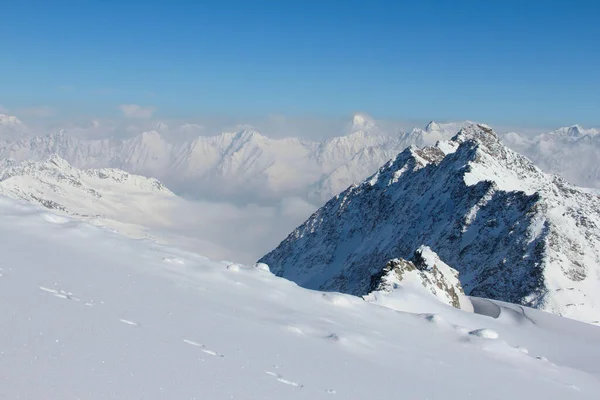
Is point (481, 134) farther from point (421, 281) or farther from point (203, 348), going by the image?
point (203, 348)

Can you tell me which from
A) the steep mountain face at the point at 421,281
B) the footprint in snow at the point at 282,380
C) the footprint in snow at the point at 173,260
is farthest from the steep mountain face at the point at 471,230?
the footprint in snow at the point at 282,380

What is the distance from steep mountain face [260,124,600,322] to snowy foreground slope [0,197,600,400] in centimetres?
2750

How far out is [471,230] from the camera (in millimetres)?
91875

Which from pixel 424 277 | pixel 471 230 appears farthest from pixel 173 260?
pixel 471 230

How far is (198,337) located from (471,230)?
8768 cm

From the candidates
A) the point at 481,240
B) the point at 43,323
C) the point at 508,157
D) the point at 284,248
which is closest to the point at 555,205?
the point at 481,240

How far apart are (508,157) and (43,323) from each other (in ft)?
414

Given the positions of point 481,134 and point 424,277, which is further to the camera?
point 481,134

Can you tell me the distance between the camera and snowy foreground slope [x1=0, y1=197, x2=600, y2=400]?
8758 millimetres

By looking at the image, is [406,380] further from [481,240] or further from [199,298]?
[481,240]

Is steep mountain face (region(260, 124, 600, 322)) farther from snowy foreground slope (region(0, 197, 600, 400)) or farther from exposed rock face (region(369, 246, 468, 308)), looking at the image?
snowy foreground slope (region(0, 197, 600, 400))

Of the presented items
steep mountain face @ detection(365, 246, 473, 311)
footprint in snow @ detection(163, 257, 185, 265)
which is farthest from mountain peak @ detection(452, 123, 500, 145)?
footprint in snow @ detection(163, 257, 185, 265)

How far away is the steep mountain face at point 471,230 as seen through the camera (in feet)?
232

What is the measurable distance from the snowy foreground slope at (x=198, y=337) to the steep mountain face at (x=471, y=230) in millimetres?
27496
